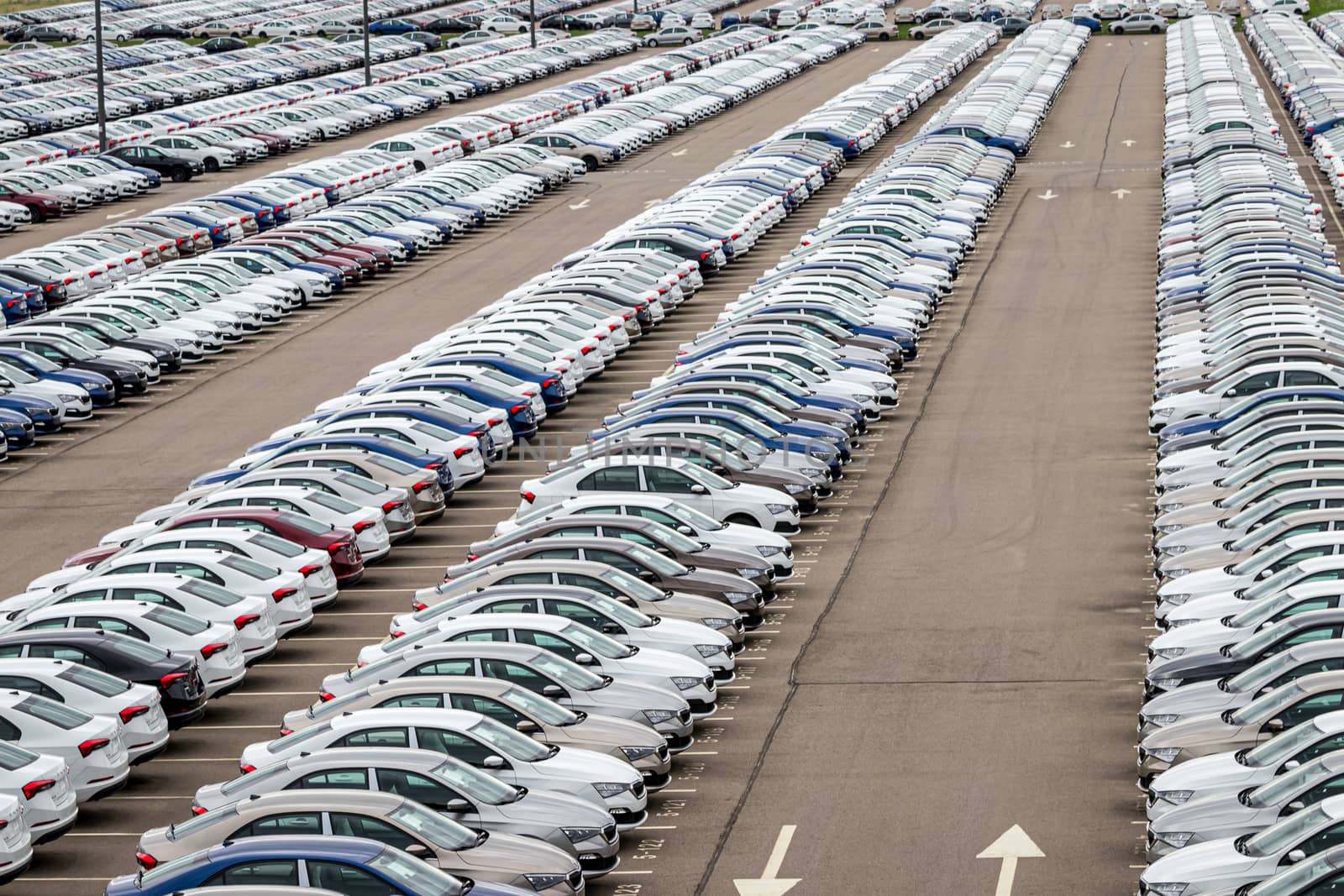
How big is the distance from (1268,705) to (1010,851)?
9.10 ft

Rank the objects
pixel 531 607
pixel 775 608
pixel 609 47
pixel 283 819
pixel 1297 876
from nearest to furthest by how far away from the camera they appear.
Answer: pixel 1297 876
pixel 283 819
pixel 531 607
pixel 775 608
pixel 609 47

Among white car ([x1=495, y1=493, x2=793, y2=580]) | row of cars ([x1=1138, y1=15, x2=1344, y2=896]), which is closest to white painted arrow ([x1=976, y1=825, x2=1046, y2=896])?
row of cars ([x1=1138, y1=15, x2=1344, y2=896])

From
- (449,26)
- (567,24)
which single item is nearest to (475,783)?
(567,24)

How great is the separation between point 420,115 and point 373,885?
78367 mm

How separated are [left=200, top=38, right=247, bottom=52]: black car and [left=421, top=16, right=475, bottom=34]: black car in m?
15.3

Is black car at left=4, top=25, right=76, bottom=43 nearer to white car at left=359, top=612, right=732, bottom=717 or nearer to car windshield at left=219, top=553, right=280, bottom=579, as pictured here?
car windshield at left=219, top=553, right=280, bottom=579

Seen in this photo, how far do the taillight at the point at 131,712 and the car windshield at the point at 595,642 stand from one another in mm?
4413

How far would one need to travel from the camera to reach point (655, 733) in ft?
69.1

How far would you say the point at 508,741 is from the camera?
1977 centimetres

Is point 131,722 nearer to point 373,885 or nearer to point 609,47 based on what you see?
point 373,885

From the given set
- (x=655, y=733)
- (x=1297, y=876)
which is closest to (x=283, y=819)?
(x=655, y=733)

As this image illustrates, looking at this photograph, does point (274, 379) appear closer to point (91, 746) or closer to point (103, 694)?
point (103, 694)

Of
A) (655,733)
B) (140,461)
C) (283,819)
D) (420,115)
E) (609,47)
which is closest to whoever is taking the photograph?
(283,819)

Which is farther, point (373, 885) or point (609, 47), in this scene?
point (609, 47)
